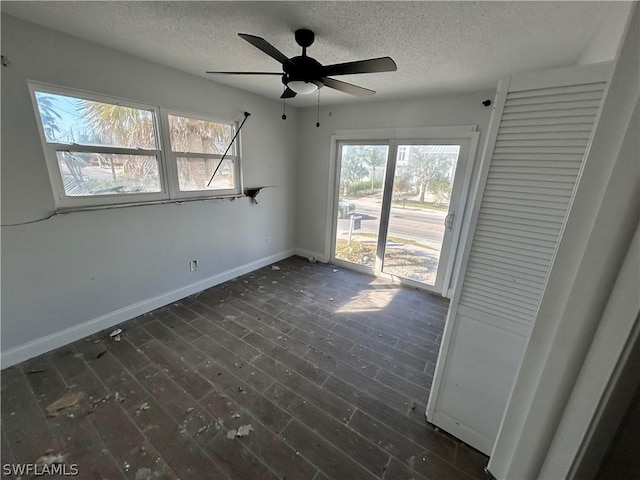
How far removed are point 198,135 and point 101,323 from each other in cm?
216

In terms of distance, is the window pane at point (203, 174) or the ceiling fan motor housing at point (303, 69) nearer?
the ceiling fan motor housing at point (303, 69)

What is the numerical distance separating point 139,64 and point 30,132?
3.45ft

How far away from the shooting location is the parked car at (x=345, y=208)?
4.08 meters

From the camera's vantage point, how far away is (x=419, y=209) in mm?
3492

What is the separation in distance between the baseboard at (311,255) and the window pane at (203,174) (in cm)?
173

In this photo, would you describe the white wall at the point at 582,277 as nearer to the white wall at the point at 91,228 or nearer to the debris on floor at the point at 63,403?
the debris on floor at the point at 63,403

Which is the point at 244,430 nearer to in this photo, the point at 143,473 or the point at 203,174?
the point at 143,473

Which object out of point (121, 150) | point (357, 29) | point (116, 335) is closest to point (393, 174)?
point (357, 29)

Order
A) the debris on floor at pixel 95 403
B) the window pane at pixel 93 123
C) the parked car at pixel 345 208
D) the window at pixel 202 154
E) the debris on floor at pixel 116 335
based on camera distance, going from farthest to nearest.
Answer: the parked car at pixel 345 208
the window at pixel 202 154
the debris on floor at pixel 116 335
the window pane at pixel 93 123
the debris on floor at pixel 95 403

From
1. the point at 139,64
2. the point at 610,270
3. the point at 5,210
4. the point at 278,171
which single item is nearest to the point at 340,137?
the point at 278,171

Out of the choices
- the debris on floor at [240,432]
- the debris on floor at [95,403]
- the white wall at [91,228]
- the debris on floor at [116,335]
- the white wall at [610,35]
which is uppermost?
the white wall at [610,35]

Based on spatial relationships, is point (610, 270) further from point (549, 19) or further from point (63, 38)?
point (63, 38)

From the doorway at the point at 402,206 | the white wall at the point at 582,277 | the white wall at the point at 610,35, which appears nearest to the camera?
the white wall at the point at 582,277

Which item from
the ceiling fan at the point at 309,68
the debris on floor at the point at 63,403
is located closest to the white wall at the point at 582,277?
the ceiling fan at the point at 309,68
